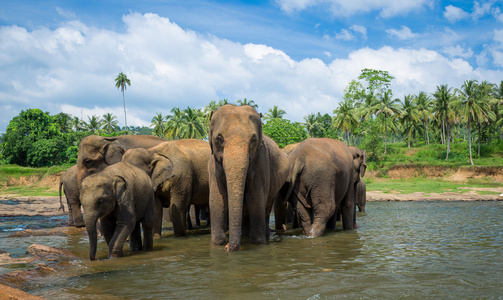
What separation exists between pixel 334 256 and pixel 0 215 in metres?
16.6

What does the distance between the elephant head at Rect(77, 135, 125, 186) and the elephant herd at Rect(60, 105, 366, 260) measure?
2cm

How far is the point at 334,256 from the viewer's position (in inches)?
307

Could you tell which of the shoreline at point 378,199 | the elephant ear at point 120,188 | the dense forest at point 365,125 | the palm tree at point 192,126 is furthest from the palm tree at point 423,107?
the elephant ear at point 120,188

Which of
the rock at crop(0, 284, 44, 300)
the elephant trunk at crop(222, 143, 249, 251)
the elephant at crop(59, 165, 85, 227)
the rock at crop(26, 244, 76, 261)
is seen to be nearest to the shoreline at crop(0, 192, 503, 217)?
the elephant at crop(59, 165, 85, 227)

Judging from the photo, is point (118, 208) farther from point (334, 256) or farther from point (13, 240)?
point (13, 240)

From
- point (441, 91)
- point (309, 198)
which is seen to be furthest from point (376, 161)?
point (309, 198)

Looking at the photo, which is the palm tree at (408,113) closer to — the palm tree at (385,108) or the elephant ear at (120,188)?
the palm tree at (385,108)

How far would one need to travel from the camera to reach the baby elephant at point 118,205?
A: 7227 mm

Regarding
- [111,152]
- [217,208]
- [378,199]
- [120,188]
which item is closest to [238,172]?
[217,208]

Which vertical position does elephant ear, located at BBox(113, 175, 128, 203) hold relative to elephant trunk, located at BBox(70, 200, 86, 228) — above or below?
above

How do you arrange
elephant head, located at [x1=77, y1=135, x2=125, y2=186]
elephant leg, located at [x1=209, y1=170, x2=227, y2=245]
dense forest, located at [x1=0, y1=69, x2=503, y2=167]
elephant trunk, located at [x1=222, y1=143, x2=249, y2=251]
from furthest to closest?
dense forest, located at [x1=0, y1=69, x2=503, y2=167]
elephant head, located at [x1=77, y1=135, x2=125, y2=186]
elephant leg, located at [x1=209, y1=170, x2=227, y2=245]
elephant trunk, located at [x1=222, y1=143, x2=249, y2=251]

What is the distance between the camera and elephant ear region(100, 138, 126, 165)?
34.1ft

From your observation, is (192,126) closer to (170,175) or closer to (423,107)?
(423,107)

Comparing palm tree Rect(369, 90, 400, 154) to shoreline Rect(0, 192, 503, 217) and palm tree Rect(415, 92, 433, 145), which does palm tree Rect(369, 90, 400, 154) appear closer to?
palm tree Rect(415, 92, 433, 145)
